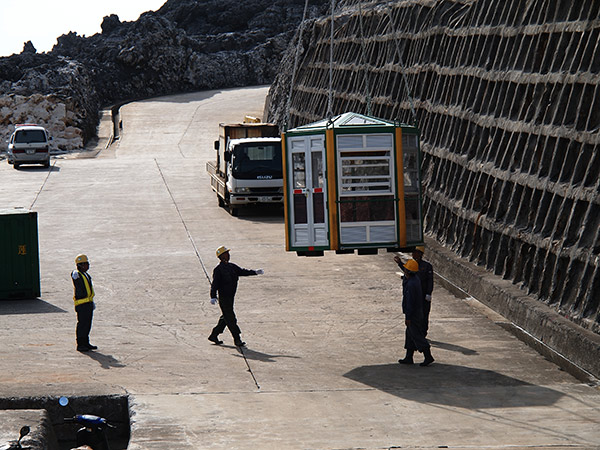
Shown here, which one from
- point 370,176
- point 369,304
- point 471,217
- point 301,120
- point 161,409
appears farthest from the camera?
point 301,120

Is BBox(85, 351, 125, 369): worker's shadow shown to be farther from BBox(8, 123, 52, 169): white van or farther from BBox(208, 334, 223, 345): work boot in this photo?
BBox(8, 123, 52, 169): white van

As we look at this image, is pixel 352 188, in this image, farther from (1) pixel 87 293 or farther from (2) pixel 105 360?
(2) pixel 105 360

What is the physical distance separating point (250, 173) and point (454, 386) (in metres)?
18.1

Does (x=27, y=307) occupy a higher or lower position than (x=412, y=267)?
lower

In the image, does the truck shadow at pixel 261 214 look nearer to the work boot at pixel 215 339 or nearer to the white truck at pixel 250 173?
the white truck at pixel 250 173

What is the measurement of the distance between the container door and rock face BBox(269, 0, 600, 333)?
72.5 inches

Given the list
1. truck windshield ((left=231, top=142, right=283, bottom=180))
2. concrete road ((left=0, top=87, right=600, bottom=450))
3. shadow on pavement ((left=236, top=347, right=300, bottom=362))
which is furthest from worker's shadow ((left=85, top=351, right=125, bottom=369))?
truck windshield ((left=231, top=142, right=283, bottom=180))

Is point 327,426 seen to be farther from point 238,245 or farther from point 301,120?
point 301,120

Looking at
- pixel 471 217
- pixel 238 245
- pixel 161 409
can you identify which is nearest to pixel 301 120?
pixel 238 245

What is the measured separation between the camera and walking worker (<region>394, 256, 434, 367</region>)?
14.1 m

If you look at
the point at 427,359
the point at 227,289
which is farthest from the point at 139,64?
the point at 427,359

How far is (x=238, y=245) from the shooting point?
83.3 ft

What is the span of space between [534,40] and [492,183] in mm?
3081

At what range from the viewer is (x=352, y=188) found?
15.7 metres
